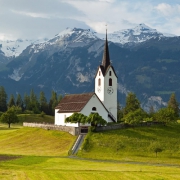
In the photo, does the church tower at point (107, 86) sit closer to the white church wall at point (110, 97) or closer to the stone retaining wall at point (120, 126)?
the white church wall at point (110, 97)

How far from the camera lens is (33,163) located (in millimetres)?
53781

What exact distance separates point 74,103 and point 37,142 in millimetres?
19470

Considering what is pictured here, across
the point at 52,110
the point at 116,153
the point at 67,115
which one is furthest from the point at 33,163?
the point at 52,110

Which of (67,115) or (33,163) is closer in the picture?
(33,163)

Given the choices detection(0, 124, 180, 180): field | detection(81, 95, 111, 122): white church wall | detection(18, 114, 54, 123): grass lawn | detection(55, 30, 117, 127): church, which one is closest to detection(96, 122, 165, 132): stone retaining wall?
detection(0, 124, 180, 180): field

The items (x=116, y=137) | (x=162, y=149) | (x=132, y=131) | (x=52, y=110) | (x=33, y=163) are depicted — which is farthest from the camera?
(x=52, y=110)

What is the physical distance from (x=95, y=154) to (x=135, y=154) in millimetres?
7009

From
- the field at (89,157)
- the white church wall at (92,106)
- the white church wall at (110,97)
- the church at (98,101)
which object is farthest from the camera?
the white church wall at (110,97)

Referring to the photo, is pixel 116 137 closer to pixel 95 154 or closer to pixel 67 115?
pixel 95 154

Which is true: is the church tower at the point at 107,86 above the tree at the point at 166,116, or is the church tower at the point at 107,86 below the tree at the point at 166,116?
above

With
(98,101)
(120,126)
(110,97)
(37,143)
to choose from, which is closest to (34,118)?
(110,97)

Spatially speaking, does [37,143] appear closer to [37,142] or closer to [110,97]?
[37,142]

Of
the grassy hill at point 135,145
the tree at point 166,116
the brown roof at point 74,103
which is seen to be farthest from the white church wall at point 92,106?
the tree at point 166,116

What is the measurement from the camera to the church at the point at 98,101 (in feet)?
310
